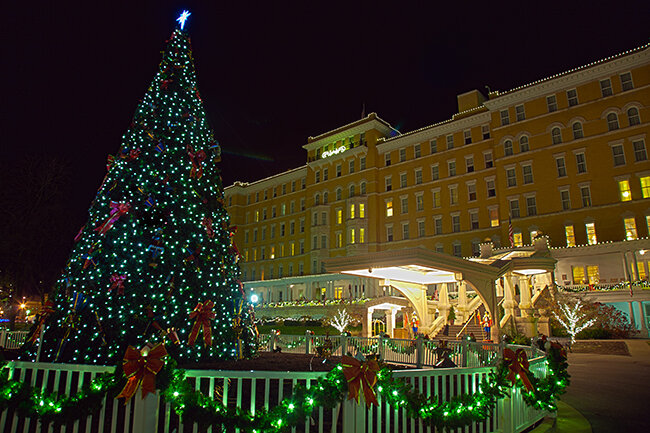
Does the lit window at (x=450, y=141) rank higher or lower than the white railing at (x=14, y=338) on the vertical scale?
higher

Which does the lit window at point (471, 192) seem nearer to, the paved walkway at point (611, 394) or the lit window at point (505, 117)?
the lit window at point (505, 117)

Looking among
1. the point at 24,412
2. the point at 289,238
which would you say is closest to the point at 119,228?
the point at 24,412

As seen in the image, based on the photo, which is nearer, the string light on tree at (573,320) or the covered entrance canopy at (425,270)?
the covered entrance canopy at (425,270)

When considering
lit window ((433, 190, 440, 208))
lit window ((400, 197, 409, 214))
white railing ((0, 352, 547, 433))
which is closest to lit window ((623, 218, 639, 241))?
lit window ((433, 190, 440, 208))

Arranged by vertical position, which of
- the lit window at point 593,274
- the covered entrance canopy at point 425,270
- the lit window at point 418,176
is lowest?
the covered entrance canopy at point 425,270

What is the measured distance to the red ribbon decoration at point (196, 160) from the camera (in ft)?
33.4

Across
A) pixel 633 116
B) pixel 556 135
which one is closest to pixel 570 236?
pixel 556 135

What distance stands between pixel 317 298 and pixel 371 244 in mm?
10342

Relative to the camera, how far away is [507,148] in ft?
147

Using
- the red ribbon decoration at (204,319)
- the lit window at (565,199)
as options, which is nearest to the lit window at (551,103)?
the lit window at (565,199)

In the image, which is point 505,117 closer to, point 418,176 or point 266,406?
point 418,176

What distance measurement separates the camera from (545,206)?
135ft

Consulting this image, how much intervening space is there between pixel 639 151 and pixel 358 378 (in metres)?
42.8

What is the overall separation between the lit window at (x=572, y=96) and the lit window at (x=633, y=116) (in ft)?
14.9
